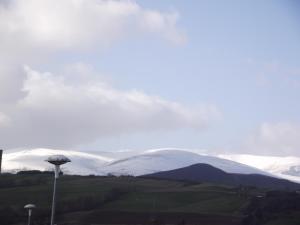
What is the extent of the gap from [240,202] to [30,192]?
32.6 metres

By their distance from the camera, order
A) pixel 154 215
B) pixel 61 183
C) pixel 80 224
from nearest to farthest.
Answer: pixel 80 224 → pixel 154 215 → pixel 61 183

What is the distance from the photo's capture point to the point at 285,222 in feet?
260

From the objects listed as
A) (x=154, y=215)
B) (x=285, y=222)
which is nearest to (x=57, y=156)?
(x=285, y=222)

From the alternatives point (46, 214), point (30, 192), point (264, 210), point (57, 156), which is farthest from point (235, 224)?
point (57, 156)

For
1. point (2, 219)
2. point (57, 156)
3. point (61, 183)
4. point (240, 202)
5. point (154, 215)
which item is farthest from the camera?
point (61, 183)

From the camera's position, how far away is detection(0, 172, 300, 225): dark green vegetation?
84062mm

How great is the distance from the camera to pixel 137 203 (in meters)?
103

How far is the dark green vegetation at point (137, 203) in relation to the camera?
84.1 metres

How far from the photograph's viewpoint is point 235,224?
7969cm

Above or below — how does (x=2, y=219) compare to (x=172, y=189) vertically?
below

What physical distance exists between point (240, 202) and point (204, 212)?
33.3ft

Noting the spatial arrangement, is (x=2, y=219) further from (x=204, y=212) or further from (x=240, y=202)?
(x=240, y=202)

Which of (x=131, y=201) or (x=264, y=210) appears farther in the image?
(x=131, y=201)

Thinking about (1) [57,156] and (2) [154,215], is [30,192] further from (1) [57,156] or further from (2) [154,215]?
(1) [57,156]
